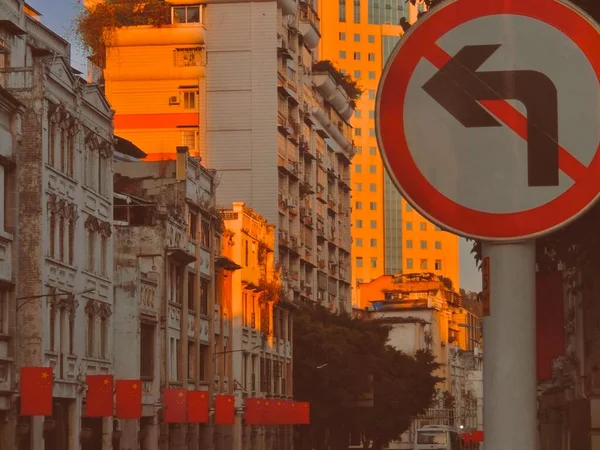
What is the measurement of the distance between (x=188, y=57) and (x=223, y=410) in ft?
98.4

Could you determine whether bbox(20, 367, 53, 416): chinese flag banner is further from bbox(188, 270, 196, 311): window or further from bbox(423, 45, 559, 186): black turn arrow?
bbox(423, 45, 559, 186): black turn arrow

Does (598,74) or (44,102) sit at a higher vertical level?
(44,102)

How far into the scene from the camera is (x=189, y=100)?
8650 cm

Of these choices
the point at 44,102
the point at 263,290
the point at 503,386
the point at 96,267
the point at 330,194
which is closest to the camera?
the point at 503,386

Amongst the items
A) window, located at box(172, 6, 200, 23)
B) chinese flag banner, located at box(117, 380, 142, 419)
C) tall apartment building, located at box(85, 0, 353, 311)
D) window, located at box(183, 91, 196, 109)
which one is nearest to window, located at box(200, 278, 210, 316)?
chinese flag banner, located at box(117, 380, 142, 419)

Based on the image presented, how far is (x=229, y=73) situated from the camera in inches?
3413

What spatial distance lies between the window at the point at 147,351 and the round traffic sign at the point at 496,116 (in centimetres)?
5185

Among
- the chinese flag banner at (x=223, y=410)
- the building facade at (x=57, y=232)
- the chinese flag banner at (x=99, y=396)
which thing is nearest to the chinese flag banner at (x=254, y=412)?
the chinese flag banner at (x=223, y=410)

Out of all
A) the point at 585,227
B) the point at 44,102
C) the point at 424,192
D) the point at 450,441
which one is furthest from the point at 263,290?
the point at 424,192

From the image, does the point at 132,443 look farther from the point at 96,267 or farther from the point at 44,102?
the point at 44,102

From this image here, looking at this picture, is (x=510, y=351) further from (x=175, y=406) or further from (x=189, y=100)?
(x=189, y=100)

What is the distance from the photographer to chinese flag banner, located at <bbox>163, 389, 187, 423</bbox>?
54156 mm

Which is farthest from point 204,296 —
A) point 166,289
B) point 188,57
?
point 188,57

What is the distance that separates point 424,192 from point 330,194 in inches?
4120
